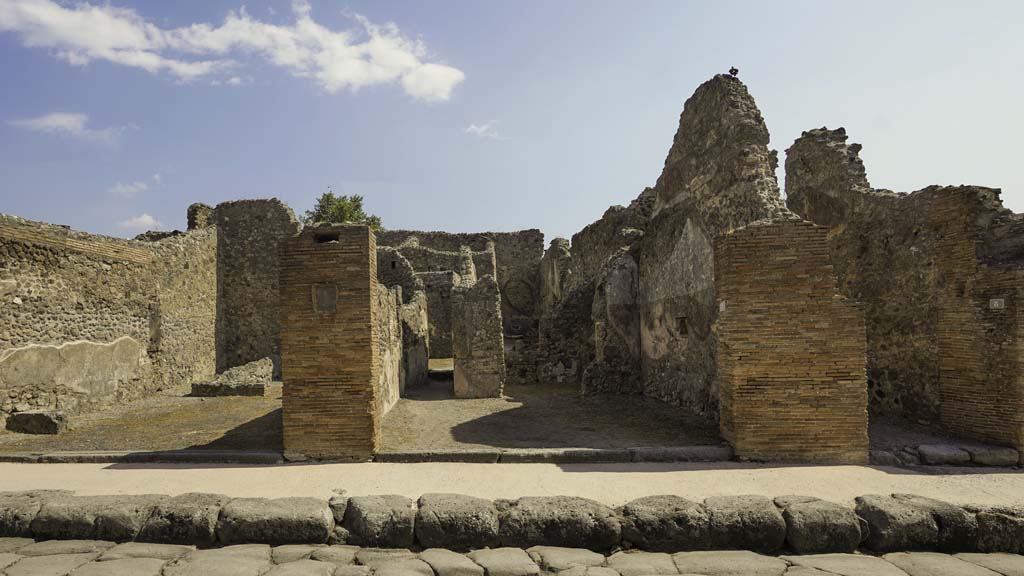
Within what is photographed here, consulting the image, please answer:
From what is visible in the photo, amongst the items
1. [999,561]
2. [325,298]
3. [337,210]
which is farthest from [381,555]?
[337,210]

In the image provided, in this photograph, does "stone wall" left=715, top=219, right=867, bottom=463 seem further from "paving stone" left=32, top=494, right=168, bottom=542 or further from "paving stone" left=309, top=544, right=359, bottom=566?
"paving stone" left=32, top=494, right=168, bottom=542

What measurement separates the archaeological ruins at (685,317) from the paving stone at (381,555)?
2228 millimetres

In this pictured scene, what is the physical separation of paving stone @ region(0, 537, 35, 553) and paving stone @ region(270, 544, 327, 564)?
2.09 metres

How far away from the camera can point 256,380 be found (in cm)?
1281

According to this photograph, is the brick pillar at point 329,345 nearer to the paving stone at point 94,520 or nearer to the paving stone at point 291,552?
the paving stone at point 94,520

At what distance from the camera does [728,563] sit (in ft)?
13.6

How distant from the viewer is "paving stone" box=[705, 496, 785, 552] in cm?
445

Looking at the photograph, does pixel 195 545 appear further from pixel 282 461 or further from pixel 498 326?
pixel 498 326

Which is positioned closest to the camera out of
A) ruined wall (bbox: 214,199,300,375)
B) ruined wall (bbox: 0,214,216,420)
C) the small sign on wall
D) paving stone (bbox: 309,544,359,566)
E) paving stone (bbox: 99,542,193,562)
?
paving stone (bbox: 309,544,359,566)

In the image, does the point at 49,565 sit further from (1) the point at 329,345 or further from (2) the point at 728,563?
(2) the point at 728,563

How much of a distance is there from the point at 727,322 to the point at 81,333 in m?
10.9

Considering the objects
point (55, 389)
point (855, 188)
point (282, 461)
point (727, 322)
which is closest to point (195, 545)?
point (282, 461)

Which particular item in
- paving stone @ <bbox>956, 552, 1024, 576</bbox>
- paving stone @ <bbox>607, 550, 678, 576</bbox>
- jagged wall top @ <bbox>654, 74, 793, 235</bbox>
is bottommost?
paving stone @ <bbox>956, 552, 1024, 576</bbox>

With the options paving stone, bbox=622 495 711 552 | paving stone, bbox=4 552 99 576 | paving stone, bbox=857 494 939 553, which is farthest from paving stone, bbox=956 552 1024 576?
paving stone, bbox=4 552 99 576
